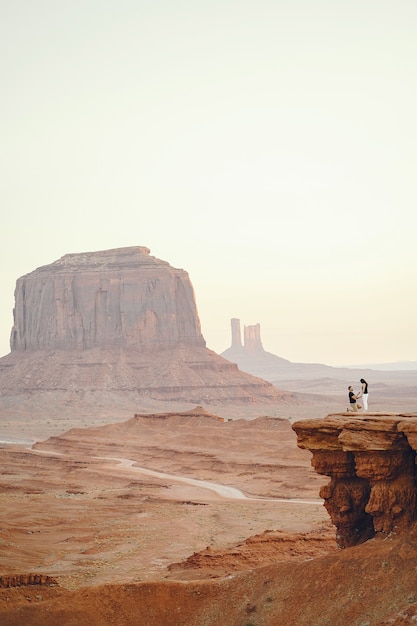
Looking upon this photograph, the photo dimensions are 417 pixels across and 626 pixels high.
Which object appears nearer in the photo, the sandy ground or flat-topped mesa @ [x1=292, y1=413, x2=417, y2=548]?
flat-topped mesa @ [x1=292, y1=413, x2=417, y2=548]

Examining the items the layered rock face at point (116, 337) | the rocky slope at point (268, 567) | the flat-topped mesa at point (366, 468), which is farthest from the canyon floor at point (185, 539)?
the layered rock face at point (116, 337)

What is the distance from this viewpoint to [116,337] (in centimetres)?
14588

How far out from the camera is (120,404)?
420 ft

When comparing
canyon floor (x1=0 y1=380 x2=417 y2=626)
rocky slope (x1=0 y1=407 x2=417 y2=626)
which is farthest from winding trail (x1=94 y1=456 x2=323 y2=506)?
rocky slope (x1=0 y1=407 x2=417 y2=626)

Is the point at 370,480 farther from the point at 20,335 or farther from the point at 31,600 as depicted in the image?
the point at 20,335

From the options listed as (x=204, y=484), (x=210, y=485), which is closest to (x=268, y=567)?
(x=210, y=485)

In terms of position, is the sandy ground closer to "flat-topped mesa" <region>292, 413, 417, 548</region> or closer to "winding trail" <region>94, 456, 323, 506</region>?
"winding trail" <region>94, 456, 323, 506</region>

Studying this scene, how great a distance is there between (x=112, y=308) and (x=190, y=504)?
341 feet

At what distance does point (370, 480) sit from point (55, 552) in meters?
16.9

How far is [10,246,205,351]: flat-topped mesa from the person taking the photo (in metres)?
146

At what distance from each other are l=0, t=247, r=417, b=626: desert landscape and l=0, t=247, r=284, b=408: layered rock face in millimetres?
575

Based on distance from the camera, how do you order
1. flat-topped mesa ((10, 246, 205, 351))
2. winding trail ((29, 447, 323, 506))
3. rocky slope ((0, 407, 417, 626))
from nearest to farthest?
rocky slope ((0, 407, 417, 626)), winding trail ((29, 447, 323, 506)), flat-topped mesa ((10, 246, 205, 351))

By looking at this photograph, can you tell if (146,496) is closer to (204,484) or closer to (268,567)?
(204,484)

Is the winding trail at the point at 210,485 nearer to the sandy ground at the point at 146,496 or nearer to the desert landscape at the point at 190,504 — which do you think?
the sandy ground at the point at 146,496
